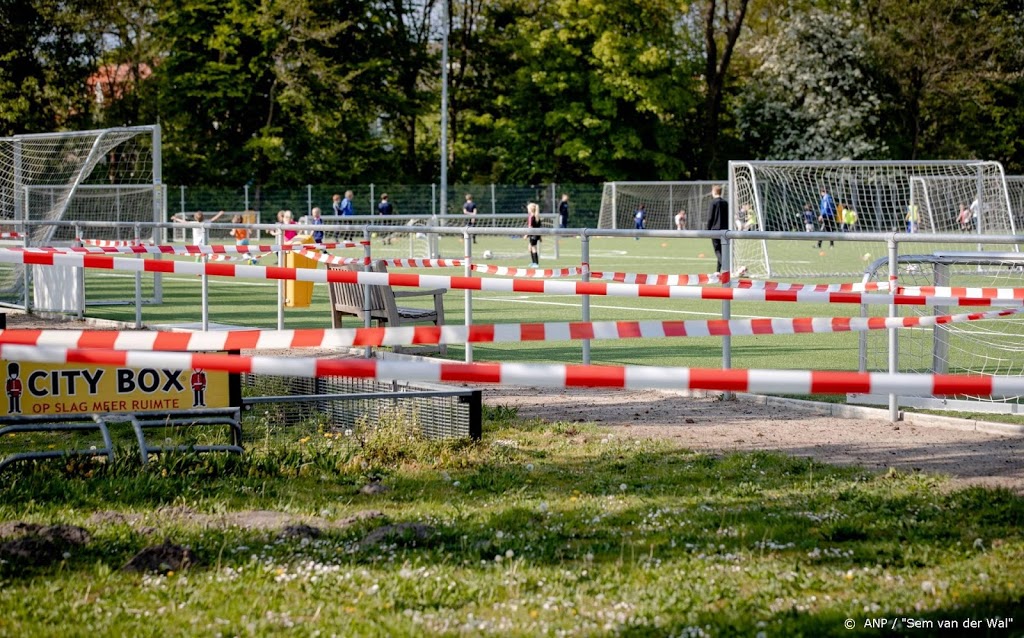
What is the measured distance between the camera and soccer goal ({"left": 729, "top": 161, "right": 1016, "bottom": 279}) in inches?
1239

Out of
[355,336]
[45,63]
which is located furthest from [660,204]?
[355,336]

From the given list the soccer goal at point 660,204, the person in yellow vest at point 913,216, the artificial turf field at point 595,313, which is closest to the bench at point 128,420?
the artificial turf field at point 595,313

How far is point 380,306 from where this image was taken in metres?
11.9

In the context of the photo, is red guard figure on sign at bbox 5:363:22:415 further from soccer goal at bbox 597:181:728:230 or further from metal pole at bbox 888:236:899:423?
soccer goal at bbox 597:181:728:230

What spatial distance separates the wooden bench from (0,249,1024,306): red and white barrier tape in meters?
1.55

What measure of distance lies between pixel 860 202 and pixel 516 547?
115 ft

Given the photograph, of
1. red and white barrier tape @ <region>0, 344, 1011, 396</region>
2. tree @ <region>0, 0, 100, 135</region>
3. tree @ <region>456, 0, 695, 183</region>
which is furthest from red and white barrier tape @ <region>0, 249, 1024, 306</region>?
tree @ <region>456, 0, 695, 183</region>

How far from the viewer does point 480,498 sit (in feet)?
21.7

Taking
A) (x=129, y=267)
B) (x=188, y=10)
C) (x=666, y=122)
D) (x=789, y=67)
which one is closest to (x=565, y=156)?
(x=666, y=122)

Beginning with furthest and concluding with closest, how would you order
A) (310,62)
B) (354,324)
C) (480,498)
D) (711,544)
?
(310,62) → (354,324) → (480,498) → (711,544)

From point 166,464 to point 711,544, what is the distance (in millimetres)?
3180

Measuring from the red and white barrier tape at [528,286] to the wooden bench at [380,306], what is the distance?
1.55 m

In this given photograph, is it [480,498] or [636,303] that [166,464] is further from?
[636,303]

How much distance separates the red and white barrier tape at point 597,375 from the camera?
453 cm
